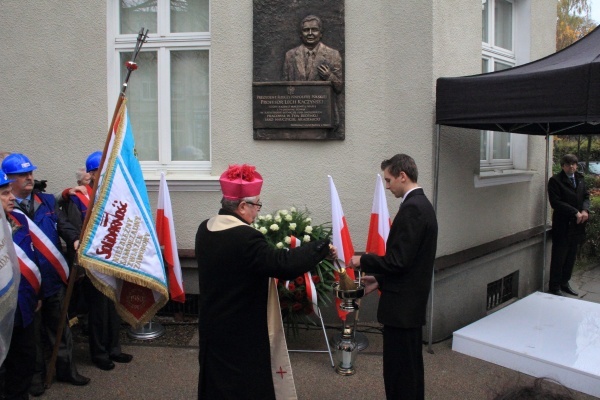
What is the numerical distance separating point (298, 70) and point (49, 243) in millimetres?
2890

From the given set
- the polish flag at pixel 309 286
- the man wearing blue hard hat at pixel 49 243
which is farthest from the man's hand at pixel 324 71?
the man wearing blue hard hat at pixel 49 243

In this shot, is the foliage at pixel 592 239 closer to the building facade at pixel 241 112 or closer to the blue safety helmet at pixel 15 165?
the building facade at pixel 241 112

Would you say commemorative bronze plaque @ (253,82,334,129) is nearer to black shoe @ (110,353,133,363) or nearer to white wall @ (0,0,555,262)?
white wall @ (0,0,555,262)

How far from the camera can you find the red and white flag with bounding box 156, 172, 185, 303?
5.18 m

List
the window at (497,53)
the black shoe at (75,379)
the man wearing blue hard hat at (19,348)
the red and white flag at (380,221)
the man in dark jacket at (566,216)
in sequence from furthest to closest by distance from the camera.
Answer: the man in dark jacket at (566,216), the window at (497,53), the red and white flag at (380,221), the black shoe at (75,379), the man wearing blue hard hat at (19,348)

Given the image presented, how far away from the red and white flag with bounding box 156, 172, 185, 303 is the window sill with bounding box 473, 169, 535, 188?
3.36 m

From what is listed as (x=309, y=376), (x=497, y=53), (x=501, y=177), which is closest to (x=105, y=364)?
(x=309, y=376)

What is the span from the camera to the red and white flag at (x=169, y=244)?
17.0ft

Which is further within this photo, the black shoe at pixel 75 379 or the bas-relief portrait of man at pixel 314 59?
the bas-relief portrait of man at pixel 314 59

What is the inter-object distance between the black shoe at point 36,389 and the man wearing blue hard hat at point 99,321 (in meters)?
0.53

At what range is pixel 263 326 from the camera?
2.75 metres

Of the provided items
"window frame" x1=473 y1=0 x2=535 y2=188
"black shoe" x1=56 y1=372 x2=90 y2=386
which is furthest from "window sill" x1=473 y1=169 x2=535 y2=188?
"black shoe" x1=56 y1=372 x2=90 y2=386

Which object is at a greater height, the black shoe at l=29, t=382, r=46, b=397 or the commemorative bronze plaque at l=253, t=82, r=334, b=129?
the commemorative bronze plaque at l=253, t=82, r=334, b=129

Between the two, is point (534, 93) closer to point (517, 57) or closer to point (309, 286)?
point (309, 286)
